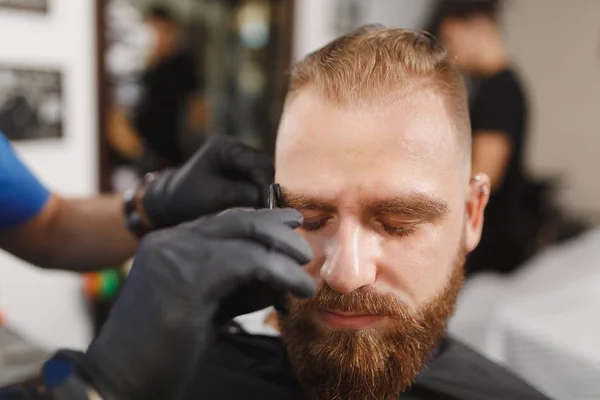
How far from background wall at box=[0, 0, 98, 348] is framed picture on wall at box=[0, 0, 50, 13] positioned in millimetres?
21

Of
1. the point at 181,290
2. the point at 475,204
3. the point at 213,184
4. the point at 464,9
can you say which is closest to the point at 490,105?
the point at 464,9

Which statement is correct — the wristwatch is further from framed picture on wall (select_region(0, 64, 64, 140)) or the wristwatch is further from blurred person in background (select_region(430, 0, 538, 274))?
blurred person in background (select_region(430, 0, 538, 274))

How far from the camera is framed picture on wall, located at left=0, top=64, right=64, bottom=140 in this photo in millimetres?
1901

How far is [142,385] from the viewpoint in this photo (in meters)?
0.57

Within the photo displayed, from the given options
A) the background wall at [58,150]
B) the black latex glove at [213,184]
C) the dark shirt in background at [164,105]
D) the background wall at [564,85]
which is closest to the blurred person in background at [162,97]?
the dark shirt in background at [164,105]

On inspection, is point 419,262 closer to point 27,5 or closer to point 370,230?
point 370,230

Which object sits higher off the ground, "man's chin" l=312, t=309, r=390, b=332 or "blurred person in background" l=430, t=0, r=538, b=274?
"blurred person in background" l=430, t=0, r=538, b=274

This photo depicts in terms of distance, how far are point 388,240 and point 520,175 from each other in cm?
188

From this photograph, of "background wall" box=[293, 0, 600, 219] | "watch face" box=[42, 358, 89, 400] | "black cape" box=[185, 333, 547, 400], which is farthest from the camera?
"background wall" box=[293, 0, 600, 219]

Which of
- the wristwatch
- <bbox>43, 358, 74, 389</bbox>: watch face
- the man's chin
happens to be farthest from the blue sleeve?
the man's chin

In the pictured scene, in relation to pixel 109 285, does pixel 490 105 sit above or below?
above

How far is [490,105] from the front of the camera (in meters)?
2.13

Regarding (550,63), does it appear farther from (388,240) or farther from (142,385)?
(142,385)

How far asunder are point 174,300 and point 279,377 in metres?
0.43
